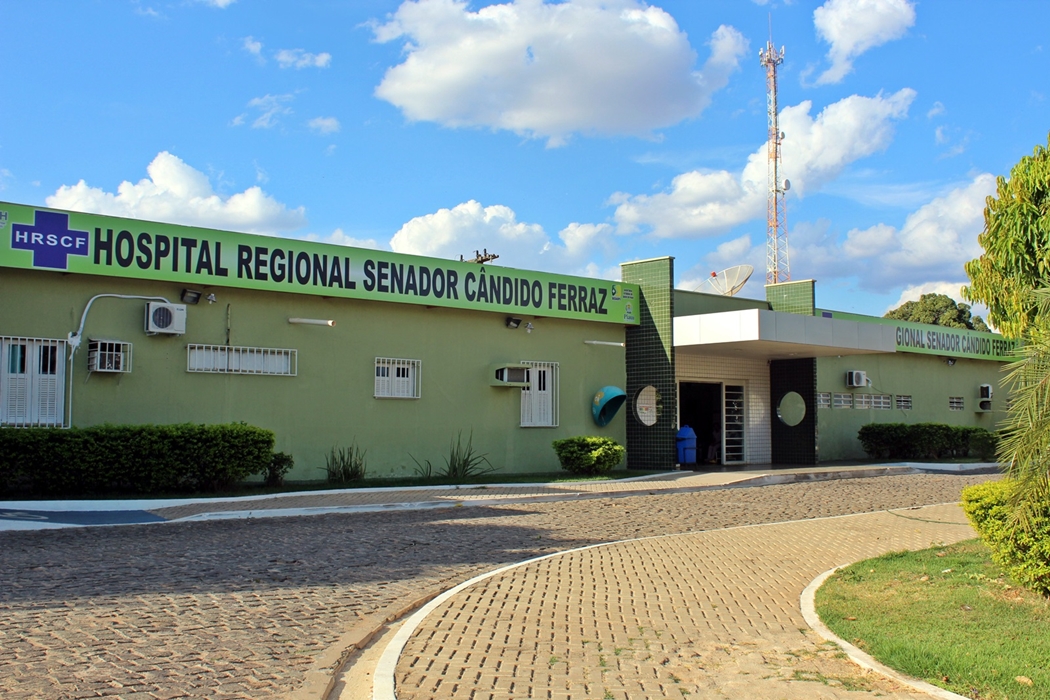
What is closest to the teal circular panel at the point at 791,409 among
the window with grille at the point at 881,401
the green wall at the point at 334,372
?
the window with grille at the point at 881,401

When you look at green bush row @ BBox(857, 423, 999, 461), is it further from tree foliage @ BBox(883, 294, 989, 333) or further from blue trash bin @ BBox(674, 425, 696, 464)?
tree foliage @ BBox(883, 294, 989, 333)

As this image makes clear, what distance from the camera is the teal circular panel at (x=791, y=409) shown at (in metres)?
27.2

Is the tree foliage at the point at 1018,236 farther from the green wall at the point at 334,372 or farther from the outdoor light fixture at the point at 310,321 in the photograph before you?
the outdoor light fixture at the point at 310,321

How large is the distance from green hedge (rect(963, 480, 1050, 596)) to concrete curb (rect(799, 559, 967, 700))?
1575 millimetres

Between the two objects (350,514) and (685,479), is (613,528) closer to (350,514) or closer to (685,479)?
(350,514)

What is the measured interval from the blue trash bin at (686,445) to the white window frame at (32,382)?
15.4 meters

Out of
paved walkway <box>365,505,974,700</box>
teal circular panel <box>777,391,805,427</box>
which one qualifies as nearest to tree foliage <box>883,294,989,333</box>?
teal circular panel <box>777,391,805,427</box>

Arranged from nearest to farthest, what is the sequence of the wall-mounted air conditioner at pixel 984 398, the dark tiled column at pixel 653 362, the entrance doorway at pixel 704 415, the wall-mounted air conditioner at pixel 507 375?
the wall-mounted air conditioner at pixel 507 375 < the dark tiled column at pixel 653 362 < the entrance doorway at pixel 704 415 < the wall-mounted air conditioner at pixel 984 398

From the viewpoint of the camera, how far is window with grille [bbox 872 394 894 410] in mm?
30172

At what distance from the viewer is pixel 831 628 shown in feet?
23.0

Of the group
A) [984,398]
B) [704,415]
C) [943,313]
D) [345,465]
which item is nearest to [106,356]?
[345,465]

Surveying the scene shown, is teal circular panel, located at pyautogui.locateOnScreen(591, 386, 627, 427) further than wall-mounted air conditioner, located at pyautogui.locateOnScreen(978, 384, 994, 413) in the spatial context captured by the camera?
No

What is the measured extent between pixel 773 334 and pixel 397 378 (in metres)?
9.04

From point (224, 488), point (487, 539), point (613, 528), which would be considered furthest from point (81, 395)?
point (613, 528)
